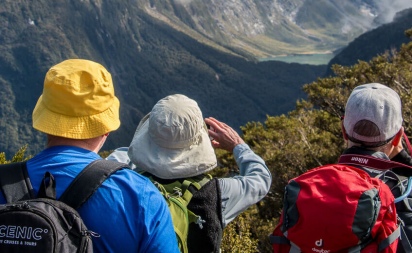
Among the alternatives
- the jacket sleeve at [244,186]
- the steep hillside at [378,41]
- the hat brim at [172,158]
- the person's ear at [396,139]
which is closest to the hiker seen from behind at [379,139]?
the person's ear at [396,139]

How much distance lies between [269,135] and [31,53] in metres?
167

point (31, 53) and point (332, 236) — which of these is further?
point (31, 53)

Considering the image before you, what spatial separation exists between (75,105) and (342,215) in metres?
1.47

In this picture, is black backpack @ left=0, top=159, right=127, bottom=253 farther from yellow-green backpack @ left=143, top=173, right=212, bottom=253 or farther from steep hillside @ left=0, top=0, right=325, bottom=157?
steep hillside @ left=0, top=0, right=325, bottom=157

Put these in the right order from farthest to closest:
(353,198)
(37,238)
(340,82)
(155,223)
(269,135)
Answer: (269,135) < (340,82) < (353,198) < (155,223) < (37,238)

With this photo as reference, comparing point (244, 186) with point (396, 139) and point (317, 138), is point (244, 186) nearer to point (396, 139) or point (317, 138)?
point (396, 139)

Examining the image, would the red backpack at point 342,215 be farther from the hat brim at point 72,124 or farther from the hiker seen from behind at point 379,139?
the hat brim at point 72,124

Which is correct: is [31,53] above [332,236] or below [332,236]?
below

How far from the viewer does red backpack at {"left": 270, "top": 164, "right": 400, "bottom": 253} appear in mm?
2604

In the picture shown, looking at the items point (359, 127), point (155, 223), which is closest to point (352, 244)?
point (359, 127)

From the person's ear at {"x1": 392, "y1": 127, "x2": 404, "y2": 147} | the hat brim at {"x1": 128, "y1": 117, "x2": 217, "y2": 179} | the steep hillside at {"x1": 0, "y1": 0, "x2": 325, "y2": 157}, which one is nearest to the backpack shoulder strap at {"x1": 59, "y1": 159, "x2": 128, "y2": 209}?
the hat brim at {"x1": 128, "y1": 117, "x2": 217, "y2": 179}

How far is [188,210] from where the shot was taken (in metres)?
2.86

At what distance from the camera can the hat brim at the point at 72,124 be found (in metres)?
2.49

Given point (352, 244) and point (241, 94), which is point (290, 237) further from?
point (241, 94)
